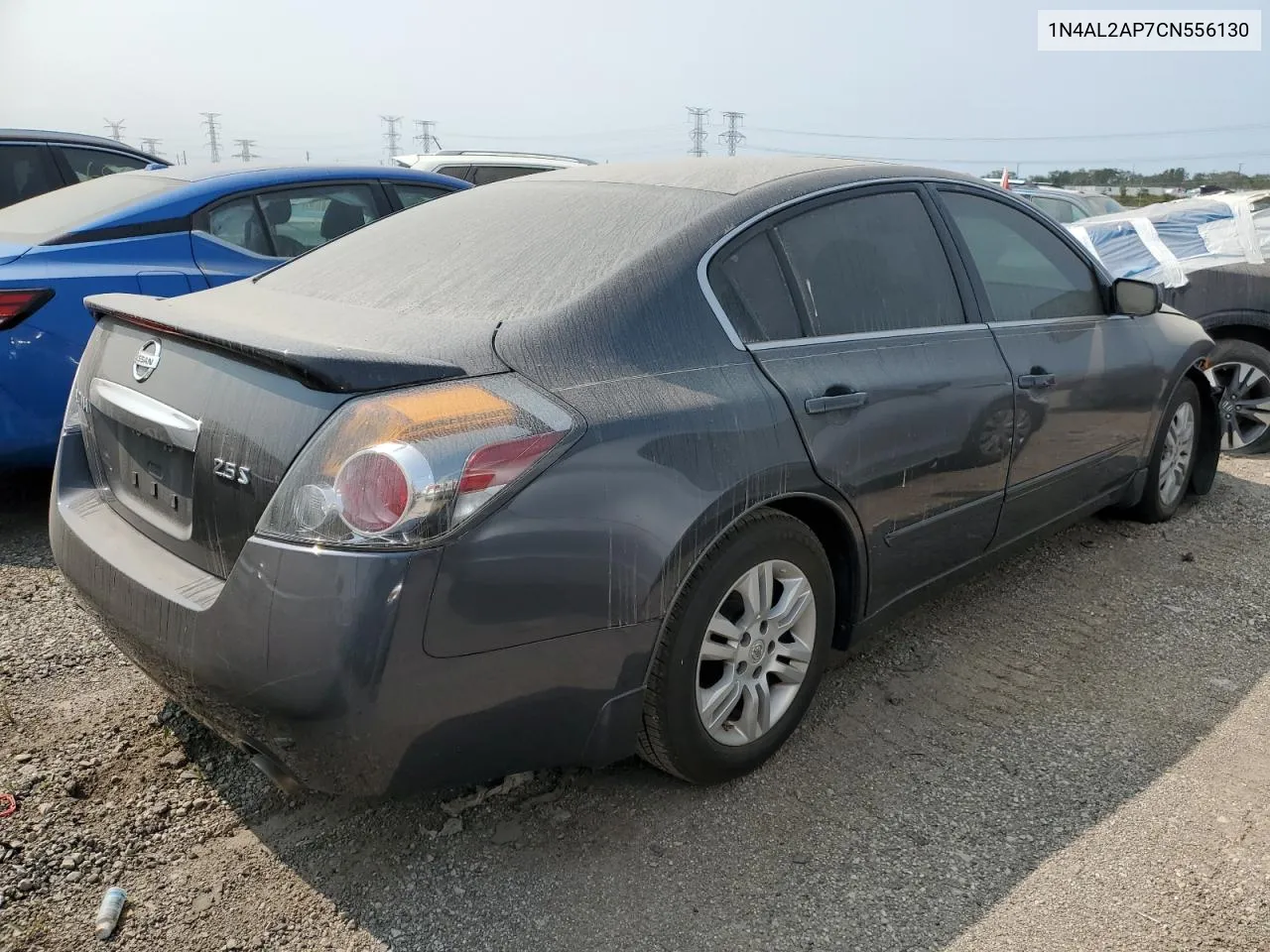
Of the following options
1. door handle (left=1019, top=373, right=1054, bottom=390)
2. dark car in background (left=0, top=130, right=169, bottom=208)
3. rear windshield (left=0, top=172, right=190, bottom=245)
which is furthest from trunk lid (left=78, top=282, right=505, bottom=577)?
dark car in background (left=0, top=130, right=169, bottom=208)

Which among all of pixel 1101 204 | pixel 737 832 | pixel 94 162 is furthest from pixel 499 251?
pixel 1101 204

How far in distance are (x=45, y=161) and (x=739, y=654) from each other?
633cm

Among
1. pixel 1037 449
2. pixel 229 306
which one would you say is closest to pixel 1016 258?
pixel 1037 449

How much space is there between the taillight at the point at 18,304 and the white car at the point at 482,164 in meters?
7.80

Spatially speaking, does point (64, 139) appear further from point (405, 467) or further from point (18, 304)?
point (405, 467)

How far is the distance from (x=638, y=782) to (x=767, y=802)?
34 cm

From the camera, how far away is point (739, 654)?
8.29 ft

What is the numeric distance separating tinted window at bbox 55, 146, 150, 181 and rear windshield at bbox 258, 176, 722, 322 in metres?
4.65

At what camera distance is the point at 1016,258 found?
3660 mm

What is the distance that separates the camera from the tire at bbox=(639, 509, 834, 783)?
2.35 meters

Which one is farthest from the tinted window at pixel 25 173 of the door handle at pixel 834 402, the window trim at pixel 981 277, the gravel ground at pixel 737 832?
the door handle at pixel 834 402

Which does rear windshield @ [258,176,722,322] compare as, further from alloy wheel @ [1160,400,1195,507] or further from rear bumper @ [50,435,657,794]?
alloy wheel @ [1160,400,1195,507]

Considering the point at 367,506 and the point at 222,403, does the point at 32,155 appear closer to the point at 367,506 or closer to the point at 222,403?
the point at 222,403

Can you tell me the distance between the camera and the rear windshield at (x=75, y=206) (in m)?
4.44
